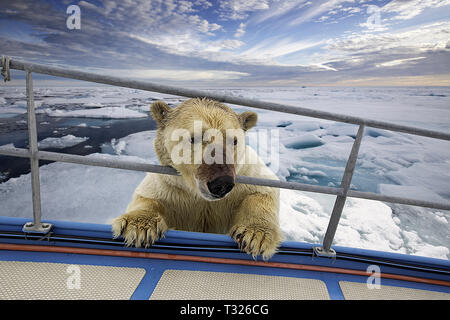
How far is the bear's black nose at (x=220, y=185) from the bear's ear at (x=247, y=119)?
2.59ft

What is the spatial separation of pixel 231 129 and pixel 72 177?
38.1 feet

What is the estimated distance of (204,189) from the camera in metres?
1.32

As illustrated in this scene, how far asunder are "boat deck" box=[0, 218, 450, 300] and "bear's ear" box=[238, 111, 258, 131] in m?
0.93

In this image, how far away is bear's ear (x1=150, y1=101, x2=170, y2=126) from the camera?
73.5 inches

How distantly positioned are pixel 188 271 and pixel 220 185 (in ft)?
1.73

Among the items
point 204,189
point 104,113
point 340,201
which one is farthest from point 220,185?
point 104,113

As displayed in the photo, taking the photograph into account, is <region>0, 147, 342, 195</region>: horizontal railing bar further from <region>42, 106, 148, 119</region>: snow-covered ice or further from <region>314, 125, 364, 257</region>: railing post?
<region>42, 106, 148, 119</region>: snow-covered ice

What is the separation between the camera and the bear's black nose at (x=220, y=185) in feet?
4.13

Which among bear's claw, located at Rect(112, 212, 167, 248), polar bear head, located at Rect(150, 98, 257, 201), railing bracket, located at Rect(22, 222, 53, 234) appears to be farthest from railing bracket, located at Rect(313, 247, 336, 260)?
railing bracket, located at Rect(22, 222, 53, 234)

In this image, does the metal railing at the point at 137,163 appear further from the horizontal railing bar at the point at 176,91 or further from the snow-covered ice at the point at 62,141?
the snow-covered ice at the point at 62,141
